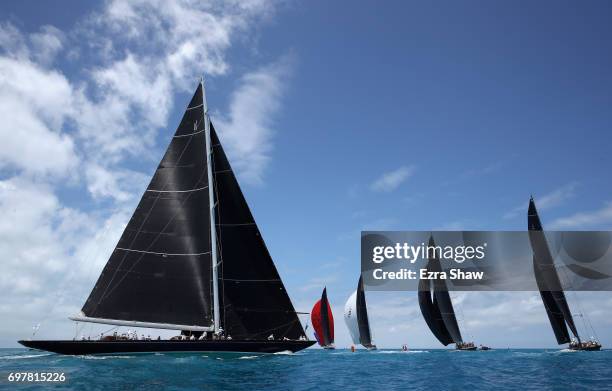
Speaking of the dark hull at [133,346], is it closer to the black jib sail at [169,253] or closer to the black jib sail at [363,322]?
the black jib sail at [169,253]

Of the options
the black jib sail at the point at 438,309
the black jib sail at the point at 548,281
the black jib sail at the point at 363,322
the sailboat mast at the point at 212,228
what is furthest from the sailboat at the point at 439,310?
the sailboat mast at the point at 212,228

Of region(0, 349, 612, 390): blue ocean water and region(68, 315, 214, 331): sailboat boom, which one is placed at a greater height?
region(68, 315, 214, 331): sailboat boom

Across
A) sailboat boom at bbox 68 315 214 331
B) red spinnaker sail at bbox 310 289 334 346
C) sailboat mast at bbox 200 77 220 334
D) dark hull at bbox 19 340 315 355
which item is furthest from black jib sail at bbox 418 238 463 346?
sailboat boom at bbox 68 315 214 331

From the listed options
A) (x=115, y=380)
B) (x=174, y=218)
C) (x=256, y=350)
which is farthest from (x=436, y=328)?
(x=115, y=380)

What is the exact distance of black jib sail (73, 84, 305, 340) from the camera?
A: 1570 inches

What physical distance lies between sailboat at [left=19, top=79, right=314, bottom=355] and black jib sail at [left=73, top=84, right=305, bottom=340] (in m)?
0.09

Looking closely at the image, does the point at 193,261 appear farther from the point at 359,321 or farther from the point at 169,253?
the point at 359,321

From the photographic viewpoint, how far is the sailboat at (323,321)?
3514 inches

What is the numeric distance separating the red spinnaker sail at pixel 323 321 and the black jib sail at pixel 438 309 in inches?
732

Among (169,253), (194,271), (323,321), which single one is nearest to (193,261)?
(194,271)

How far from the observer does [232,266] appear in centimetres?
4278

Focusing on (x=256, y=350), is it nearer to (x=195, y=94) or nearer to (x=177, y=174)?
(x=177, y=174)

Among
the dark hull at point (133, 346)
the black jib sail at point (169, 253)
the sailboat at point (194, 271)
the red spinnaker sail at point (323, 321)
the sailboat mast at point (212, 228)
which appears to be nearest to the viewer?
the dark hull at point (133, 346)

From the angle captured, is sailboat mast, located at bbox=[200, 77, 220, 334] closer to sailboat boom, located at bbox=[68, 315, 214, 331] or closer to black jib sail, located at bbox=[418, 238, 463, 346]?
sailboat boom, located at bbox=[68, 315, 214, 331]
